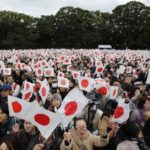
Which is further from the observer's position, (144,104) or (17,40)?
(17,40)

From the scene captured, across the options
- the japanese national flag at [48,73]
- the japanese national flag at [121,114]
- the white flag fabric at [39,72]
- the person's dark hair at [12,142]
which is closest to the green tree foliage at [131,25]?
the white flag fabric at [39,72]

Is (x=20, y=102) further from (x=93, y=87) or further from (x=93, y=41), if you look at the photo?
(x=93, y=41)

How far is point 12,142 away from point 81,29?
62.1 m

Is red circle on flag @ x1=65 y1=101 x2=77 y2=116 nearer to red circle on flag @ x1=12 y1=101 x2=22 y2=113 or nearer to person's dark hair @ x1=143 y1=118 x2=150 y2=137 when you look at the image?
red circle on flag @ x1=12 y1=101 x2=22 y2=113

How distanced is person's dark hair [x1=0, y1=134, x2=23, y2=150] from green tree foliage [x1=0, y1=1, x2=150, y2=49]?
185 ft

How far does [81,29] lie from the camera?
2606 inches

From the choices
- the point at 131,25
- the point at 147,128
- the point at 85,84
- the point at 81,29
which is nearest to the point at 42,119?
the point at 147,128

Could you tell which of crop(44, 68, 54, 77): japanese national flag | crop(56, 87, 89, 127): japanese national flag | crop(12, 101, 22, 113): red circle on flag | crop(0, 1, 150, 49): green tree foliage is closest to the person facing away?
crop(56, 87, 89, 127): japanese national flag

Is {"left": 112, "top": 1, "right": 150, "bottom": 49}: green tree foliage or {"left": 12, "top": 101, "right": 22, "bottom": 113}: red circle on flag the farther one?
{"left": 112, "top": 1, "right": 150, "bottom": 49}: green tree foliage

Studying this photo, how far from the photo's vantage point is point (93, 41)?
60688 millimetres

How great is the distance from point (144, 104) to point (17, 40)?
2307 inches

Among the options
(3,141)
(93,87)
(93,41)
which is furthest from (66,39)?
Answer: (3,141)

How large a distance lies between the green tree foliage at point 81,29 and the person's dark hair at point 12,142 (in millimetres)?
56291

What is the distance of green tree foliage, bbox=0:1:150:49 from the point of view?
2463 inches
